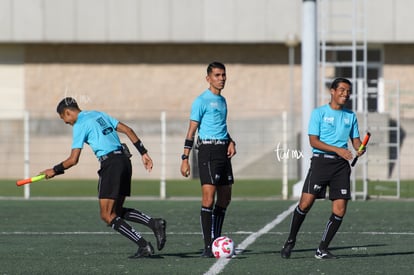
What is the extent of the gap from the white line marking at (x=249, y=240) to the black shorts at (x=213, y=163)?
3.24 ft

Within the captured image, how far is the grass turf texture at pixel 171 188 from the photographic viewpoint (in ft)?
87.7

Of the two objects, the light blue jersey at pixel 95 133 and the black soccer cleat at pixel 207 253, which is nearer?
the light blue jersey at pixel 95 133

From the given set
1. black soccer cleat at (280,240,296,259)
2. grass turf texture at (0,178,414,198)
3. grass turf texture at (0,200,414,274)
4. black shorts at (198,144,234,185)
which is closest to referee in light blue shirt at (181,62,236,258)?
black shorts at (198,144,234,185)

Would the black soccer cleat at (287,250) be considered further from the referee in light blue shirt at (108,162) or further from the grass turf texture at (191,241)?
the referee in light blue shirt at (108,162)

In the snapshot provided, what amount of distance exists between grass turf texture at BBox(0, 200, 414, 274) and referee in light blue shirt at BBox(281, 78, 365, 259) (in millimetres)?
356

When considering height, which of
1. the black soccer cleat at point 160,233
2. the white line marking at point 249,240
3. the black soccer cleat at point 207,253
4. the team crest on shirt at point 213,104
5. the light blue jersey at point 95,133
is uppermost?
the team crest on shirt at point 213,104

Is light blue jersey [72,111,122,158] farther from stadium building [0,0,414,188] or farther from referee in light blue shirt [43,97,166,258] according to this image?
stadium building [0,0,414,188]

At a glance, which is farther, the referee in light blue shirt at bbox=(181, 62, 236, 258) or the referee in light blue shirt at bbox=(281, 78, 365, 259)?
the referee in light blue shirt at bbox=(181, 62, 236, 258)

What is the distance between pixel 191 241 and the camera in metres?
15.4

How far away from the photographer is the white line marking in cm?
1224

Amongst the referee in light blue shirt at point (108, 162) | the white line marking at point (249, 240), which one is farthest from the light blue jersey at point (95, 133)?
the white line marking at point (249, 240)

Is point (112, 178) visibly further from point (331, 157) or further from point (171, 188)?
point (171, 188)

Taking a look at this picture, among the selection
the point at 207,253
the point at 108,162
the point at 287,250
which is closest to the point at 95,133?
the point at 108,162
